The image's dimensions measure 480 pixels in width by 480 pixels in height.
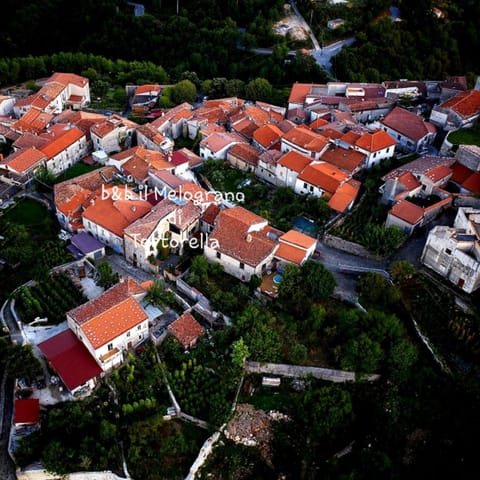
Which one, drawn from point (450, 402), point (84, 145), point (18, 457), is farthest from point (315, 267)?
point (84, 145)

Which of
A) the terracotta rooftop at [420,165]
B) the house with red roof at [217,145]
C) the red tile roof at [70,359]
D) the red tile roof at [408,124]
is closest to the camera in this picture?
the red tile roof at [70,359]

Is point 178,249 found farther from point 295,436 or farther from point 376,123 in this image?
point 376,123

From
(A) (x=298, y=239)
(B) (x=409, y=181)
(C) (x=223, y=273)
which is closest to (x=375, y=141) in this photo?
(B) (x=409, y=181)

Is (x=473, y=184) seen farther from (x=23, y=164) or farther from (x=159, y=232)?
(x=23, y=164)

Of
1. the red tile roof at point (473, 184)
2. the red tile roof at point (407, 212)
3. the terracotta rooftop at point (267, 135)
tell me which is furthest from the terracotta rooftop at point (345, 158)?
the red tile roof at point (473, 184)

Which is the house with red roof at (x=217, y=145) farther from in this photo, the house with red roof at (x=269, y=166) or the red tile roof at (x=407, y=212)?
the red tile roof at (x=407, y=212)
